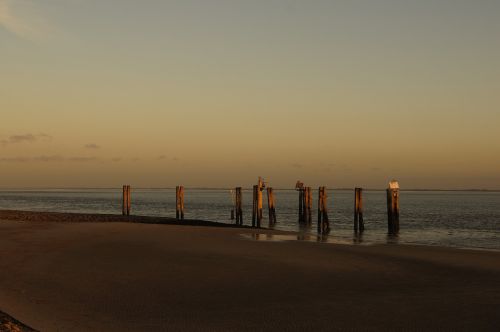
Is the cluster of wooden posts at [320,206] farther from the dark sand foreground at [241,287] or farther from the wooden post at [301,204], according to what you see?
the dark sand foreground at [241,287]

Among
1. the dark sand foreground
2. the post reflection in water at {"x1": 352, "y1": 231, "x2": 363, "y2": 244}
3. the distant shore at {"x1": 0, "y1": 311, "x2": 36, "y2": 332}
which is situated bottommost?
the post reflection in water at {"x1": 352, "y1": 231, "x2": 363, "y2": 244}

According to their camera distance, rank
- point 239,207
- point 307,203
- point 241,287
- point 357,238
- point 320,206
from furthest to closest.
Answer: point 307,203
point 239,207
point 320,206
point 357,238
point 241,287

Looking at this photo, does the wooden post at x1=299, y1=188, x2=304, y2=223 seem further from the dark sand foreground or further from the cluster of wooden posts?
the dark sand foreground

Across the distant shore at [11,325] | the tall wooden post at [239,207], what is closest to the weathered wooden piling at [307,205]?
the tall wooden post at [239,207]

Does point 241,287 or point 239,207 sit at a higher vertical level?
point 239,207

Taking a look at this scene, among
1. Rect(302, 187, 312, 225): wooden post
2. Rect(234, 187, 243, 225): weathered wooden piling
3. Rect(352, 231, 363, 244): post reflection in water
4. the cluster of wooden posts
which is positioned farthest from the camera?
Rect(302, 187, 312, 225): wooden post

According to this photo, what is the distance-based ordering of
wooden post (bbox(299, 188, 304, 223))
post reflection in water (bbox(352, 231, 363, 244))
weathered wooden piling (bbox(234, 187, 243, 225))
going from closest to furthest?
1. post reflection in water (bbox(352, 231, 363, 244))
2. weathered wooden piling (bbox(234, 187, 243, 225))
3. wooden post (bbox(299, 188, 304, 223))

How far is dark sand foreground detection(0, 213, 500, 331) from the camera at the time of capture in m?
9.70

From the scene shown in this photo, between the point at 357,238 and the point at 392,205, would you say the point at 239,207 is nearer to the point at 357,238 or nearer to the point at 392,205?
the point at 392,205

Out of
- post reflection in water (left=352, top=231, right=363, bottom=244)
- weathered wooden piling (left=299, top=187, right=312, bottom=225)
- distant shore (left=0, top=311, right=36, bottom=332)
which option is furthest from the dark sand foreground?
weathered wooden piling (left=299, top=187, right=312, bottom=225)

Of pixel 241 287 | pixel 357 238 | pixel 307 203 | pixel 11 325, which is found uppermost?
pixel 307 203

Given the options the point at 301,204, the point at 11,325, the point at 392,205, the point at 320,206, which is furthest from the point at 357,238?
the point at 11,325

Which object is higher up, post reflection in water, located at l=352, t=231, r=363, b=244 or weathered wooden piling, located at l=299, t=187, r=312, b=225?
weathered wooden piling, located at l=299, t=187, r=312, b=225

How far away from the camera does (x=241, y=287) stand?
12883 millimetres
